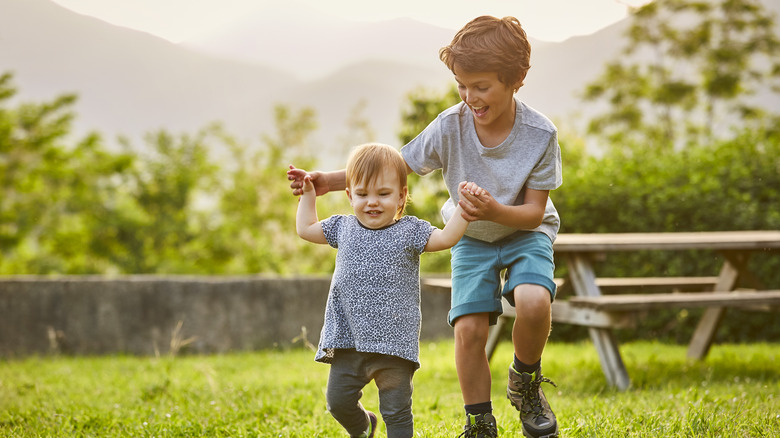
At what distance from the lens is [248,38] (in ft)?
28.6

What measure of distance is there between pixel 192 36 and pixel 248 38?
4.44 m

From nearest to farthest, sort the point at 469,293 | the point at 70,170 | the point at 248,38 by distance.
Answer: the point at 469,293 → the point at 248,38 → the point at 70,170

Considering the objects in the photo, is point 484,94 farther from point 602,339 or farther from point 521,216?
point 602,339

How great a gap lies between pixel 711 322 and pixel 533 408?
10.1 feet

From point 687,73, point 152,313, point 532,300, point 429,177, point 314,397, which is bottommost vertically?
point 152,313

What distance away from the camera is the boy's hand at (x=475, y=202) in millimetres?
2410

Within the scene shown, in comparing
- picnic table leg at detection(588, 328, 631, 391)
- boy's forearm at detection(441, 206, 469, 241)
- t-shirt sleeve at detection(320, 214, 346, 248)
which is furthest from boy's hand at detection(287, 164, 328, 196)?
picnic table leg at detection(588, 328, 631, 391)

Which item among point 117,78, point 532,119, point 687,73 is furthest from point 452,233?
point 687,73

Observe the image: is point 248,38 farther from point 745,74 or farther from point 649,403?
point 745,74

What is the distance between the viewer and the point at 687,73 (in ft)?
57.3

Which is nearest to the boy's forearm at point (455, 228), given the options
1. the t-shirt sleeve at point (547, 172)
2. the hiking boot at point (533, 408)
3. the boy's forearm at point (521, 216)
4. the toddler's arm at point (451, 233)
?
the toddler's arm at point (451, 233)

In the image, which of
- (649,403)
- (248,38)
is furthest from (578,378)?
(248,38)

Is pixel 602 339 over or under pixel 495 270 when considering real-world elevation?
under

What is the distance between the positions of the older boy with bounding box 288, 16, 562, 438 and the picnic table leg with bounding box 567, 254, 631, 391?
5.28 feet
